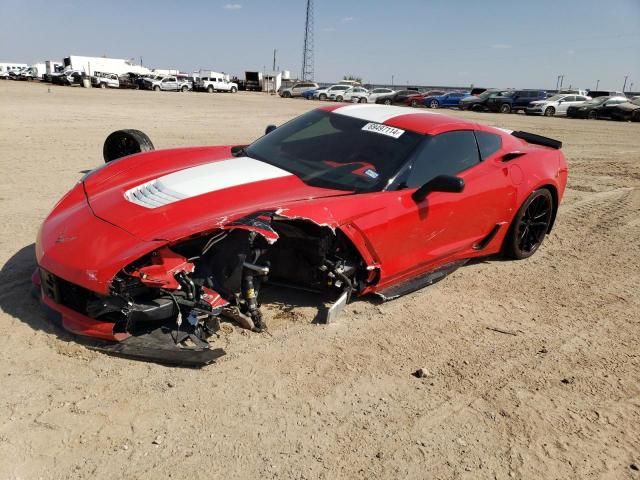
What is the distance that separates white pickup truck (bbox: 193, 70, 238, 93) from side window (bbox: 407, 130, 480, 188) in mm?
45580

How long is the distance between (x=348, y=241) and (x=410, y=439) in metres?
1.35

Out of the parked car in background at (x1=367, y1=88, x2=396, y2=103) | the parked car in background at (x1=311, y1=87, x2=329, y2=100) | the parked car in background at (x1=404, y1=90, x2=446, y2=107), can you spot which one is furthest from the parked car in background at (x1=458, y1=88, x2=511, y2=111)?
Result: the parked car in background at (x1=311, y1=87, x2=329, y2=100)

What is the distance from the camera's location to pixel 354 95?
129 ft

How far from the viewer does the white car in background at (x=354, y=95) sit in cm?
3888

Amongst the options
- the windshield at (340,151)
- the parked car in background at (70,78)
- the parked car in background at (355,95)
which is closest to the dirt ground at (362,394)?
the windshield at (340,151)

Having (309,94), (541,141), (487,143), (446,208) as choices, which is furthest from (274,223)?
(309,94)

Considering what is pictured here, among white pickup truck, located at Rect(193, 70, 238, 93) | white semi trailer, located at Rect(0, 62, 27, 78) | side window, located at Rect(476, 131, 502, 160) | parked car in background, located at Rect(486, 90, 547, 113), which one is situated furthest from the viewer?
white semi trailer, located at Rect(0, 62, 27, 78)

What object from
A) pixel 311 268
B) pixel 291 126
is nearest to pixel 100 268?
pixel 311 268

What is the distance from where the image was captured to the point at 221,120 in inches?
664

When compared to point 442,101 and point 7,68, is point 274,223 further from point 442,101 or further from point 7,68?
point 7,68

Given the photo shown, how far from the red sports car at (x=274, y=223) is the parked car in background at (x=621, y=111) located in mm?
26858

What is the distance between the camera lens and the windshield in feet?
12.1

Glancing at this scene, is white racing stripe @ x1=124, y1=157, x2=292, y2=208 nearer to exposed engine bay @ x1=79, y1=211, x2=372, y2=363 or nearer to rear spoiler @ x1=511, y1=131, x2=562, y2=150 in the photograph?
exposed engine bay @ x1=79, y1=211, x2=372, y2=363

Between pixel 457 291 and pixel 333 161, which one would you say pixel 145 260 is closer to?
pixel 333 161
